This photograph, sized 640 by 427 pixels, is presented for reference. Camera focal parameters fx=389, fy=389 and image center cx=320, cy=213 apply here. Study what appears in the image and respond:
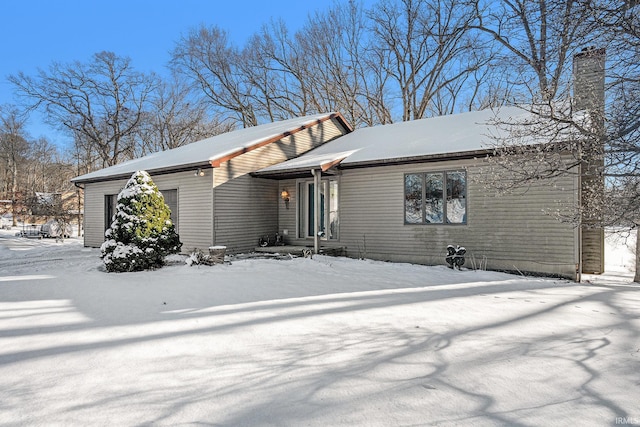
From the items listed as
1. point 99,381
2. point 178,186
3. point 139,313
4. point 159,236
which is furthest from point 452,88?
point 99,381

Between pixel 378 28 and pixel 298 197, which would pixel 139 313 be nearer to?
pixel 298 197

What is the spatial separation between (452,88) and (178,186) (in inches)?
729

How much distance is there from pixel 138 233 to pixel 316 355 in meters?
6.47

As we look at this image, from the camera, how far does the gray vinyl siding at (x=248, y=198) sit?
36.7 ft

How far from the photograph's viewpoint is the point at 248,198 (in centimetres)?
1191

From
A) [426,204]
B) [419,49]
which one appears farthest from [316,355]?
[419,49]

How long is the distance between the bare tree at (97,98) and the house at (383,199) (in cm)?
1807

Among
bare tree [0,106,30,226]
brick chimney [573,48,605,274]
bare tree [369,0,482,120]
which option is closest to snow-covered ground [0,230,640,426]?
brick chimney [573,48,605,274]

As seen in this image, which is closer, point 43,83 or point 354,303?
point 354,303

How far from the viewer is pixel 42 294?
6.29 m

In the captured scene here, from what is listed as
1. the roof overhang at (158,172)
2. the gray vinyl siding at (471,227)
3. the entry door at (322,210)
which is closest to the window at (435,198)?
the gray vinyl siding at (471,227)

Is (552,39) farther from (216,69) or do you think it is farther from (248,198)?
(216,69)

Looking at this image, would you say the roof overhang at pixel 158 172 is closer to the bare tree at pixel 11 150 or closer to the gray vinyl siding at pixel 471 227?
the gray vinyl siding at pixel 471 227

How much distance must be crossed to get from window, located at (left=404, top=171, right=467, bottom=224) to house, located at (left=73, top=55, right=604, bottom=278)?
3 centimetres
